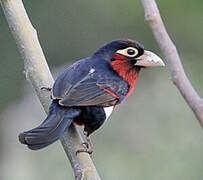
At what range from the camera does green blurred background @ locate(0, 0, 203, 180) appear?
6113 millimetres

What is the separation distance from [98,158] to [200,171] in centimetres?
122

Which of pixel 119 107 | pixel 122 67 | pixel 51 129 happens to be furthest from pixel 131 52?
pixel 119 107

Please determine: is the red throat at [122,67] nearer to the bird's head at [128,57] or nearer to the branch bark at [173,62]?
the bird's head at [128,57]

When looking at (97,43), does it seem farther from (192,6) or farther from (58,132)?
(58,132)

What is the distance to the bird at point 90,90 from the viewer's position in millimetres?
2705

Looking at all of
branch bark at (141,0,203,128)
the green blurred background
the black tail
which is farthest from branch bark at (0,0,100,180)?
the green blurred background

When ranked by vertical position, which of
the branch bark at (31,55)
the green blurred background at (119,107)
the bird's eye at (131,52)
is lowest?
the green blurred background at (119,107)

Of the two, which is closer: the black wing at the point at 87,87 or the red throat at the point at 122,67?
the black wing at the point at 87,87

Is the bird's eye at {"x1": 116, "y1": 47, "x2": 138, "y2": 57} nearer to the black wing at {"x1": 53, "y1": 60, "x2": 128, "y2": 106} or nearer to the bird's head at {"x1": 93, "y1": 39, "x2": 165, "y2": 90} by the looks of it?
the bird's head at {"x1": 93, "y1": 39, "x2": 165, "y2": 90}

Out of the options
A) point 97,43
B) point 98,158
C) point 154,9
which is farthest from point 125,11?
point 154,9

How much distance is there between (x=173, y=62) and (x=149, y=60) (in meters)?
1.91

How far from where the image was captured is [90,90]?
3115 millimetres

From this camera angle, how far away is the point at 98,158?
6.28m

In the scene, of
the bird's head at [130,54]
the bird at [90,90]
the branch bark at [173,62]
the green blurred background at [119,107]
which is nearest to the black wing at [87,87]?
the bird at [90,90]
